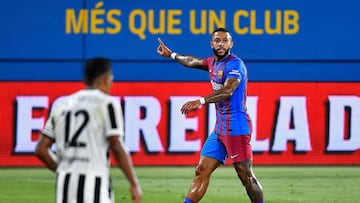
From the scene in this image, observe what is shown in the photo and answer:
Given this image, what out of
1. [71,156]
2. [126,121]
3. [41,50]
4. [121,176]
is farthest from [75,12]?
[71,156]

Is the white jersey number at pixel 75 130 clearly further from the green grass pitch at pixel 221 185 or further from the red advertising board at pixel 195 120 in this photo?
the red advertising board at pixel 195 120

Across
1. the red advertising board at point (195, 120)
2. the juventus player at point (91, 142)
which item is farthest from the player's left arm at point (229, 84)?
the red advertising board at point (195, 120)

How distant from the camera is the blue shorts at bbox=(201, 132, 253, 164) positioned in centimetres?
1060

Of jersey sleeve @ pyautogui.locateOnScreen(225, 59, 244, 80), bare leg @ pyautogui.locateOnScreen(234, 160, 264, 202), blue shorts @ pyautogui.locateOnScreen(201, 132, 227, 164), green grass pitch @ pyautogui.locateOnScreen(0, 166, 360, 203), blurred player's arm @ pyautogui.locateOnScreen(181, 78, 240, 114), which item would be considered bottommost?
green grass pitch @ pyautogui.locateOnScreen(0, 166, 360, 203)

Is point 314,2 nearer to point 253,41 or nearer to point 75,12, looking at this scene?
point 253,41

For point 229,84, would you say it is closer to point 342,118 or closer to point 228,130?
point 228,130

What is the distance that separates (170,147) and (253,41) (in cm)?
236

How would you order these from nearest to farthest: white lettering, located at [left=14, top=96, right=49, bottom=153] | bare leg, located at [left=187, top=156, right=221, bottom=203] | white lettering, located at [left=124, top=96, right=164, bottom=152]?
bare leg, located at [left=187, top=156, right=221, bottom=203], white lettering, located at [left=14, top=96, right=49, bottom=153], white lettering, located at [left=124, top=96, right=164, bottom=152]

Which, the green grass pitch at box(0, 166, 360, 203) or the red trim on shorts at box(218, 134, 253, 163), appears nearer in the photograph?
the red trim on shorts at box(218, 134, 253, 163)

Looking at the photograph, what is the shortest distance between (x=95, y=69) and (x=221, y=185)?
7868mm

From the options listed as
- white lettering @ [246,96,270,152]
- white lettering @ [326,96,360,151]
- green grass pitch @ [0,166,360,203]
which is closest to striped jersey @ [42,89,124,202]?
green grass pitch @ [0,166,360,203]

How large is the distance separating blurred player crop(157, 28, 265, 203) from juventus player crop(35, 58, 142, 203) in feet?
11.2

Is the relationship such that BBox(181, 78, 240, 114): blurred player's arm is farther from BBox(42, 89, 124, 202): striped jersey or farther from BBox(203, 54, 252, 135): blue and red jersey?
BBox(42, 89, 124, 202): striped jersey

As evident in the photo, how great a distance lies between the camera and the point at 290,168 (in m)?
17.1
